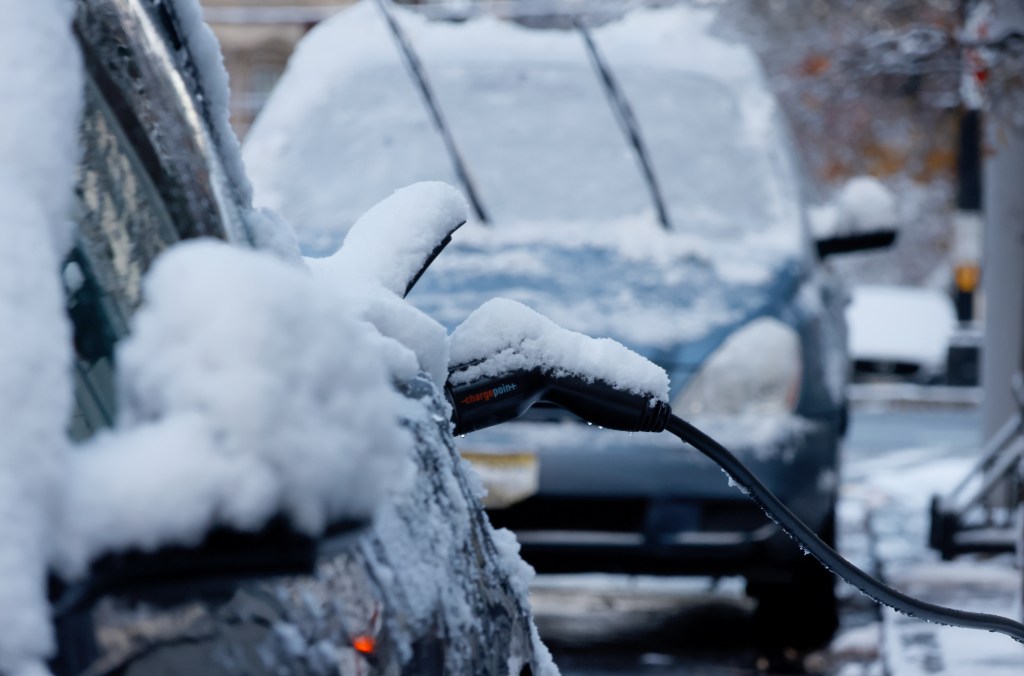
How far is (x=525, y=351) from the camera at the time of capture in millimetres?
1970

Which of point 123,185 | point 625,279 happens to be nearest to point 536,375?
point 123,185

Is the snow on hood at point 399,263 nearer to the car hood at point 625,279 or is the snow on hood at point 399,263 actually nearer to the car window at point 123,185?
the car window at point 123,185

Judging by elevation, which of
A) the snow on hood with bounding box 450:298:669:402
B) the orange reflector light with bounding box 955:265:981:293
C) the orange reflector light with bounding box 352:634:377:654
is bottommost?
the orange reflector light with bounding box 955:265:981:293

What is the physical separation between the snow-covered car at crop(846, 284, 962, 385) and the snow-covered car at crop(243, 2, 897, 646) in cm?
2238

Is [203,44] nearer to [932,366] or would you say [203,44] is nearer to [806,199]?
[806,199]

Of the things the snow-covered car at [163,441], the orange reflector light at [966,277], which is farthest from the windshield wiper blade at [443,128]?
the orange reflector light at [966,277]

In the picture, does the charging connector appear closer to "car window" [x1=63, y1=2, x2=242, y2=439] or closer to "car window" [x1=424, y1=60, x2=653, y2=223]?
"car window" [x1=63, y1=2, x2=242, y2=439]

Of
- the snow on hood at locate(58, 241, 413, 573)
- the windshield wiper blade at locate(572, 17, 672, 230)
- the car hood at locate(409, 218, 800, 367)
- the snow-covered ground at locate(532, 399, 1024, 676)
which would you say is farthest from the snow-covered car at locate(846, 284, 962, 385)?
the snow on hood at locate(58, 241, 413, 573)

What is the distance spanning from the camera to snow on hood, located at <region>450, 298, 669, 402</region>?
197cm

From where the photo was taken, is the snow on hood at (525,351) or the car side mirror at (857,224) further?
the car side mirror at (857,224)

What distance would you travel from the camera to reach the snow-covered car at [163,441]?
1066 mm

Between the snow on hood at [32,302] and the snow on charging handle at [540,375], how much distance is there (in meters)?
0.69

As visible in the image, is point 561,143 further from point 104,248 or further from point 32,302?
point 32,302

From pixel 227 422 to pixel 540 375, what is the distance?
94 cm
